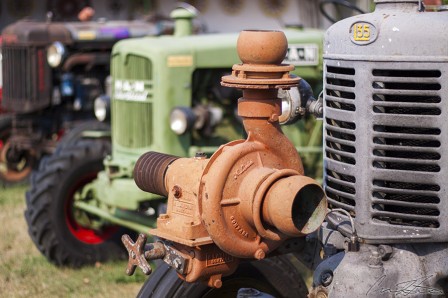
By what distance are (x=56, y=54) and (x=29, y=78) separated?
47 cm

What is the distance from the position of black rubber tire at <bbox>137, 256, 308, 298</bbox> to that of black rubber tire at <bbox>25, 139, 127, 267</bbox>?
301cm

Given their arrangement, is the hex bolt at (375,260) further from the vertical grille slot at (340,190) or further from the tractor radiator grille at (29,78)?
the tractor radiator grille at (29,78)

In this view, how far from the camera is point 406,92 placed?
9.89 ft

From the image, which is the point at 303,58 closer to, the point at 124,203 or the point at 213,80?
the point at 213,80

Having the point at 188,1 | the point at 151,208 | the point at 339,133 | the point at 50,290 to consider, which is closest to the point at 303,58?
the point at 151,208

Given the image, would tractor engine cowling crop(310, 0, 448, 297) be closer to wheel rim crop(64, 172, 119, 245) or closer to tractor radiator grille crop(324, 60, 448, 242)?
tractor radiator grille crop(324, 60, 448, 242)

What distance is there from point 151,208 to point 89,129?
5.13 feet

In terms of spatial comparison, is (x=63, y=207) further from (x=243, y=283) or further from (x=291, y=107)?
(x=291, y=107)

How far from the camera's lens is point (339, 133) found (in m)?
3.30

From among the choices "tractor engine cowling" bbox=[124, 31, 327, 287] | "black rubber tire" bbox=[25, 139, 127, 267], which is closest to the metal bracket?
"tractor engine cowling" bbox=[124, 31, 327, 287]

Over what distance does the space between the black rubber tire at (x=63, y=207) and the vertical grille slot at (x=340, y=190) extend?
348 cm

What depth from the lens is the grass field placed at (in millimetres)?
5848

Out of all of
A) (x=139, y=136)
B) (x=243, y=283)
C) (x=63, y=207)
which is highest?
(x=139, y=136)

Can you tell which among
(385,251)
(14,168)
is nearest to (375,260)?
(385,251)
